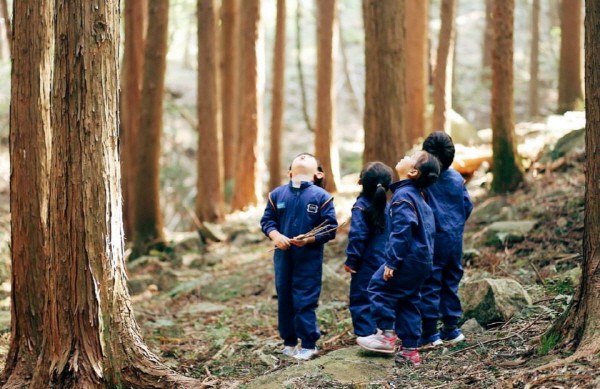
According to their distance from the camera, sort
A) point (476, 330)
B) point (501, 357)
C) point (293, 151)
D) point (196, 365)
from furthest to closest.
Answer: point (293, 151), point (196, 365), point (476, 330), point (501, 357)

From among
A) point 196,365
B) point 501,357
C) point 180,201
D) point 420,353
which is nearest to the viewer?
point 501,357

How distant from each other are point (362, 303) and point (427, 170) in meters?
1.47

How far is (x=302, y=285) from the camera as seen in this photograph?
6.93 metres

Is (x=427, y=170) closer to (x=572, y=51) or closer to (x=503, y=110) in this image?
(x=503, y=110)

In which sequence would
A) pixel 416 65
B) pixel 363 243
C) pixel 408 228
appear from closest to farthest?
1. pixel 408 228
2. pixel 363 243
3. pixel 416 65

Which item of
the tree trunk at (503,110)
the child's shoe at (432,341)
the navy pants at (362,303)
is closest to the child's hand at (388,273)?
the navy pants at (362,303)

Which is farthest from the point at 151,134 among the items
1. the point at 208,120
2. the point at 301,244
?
the point at 301,244

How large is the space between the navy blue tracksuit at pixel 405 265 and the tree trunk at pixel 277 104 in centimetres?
1332

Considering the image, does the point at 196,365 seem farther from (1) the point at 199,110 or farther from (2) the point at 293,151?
(2) the point at 293,151

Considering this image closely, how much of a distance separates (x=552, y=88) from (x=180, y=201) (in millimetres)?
17452

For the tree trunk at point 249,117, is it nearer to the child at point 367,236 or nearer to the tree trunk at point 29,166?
the tree trunk at point 29,166

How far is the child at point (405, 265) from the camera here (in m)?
6.12

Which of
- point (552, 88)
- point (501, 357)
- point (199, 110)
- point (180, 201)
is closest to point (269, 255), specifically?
point (199, 110)

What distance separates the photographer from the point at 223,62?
19.9m
